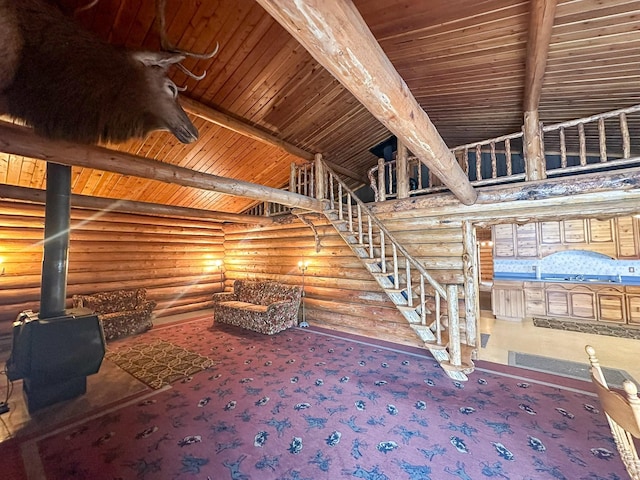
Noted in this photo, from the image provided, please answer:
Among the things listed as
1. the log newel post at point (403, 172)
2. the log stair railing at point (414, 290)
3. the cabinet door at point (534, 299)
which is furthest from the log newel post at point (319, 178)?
A: the cabinet door at point (534, 299)

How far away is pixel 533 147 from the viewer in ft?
12.7

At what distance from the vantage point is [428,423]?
Result: 271 cm

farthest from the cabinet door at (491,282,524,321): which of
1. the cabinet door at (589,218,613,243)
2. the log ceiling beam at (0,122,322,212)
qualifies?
the log ceiling beam at (0,122,322,212)

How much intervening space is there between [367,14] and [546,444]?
4636 mm

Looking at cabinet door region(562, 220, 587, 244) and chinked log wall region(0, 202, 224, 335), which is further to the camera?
cabinet door region(562, 220, 587, 244)

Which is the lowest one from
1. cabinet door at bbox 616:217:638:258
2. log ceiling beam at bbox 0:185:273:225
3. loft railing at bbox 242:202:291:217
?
cabinet door at bbox 616:217:638:258

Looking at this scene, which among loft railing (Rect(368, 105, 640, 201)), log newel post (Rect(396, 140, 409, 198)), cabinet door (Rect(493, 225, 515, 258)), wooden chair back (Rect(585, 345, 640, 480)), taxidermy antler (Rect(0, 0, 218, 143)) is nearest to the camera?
wooden chair back (Rect(585, 345, 640, 480))

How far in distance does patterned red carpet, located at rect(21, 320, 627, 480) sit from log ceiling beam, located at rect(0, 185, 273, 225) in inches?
141

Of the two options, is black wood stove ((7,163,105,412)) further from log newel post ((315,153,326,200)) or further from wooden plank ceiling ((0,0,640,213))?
log newel post ((315,153,326,200))

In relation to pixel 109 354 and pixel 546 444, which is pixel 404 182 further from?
pixel 109 354

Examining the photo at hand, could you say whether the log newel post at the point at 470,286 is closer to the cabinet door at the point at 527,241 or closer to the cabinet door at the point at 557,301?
the cabinet door at the point at 557,301

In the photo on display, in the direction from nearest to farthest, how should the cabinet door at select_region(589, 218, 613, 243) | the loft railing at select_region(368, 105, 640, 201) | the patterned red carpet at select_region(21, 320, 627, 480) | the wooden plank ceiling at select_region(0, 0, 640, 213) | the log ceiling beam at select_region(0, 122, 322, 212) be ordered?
the patterned red carpet at select_region(21, 320, 627, 480) < the log ceiling beam at select_region(0, 122, 322, 212) < the wooden plank ceiling at select_region(0, 0, 640, 213) < the loft railing at select_region(368, 105, 640, 201) < the cabinet door at select_region(589, 218, 613, 243)

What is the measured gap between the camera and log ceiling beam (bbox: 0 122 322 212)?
2.38 metres

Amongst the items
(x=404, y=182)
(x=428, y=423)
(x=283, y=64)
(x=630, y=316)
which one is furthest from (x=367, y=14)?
(x=630, y=316)
